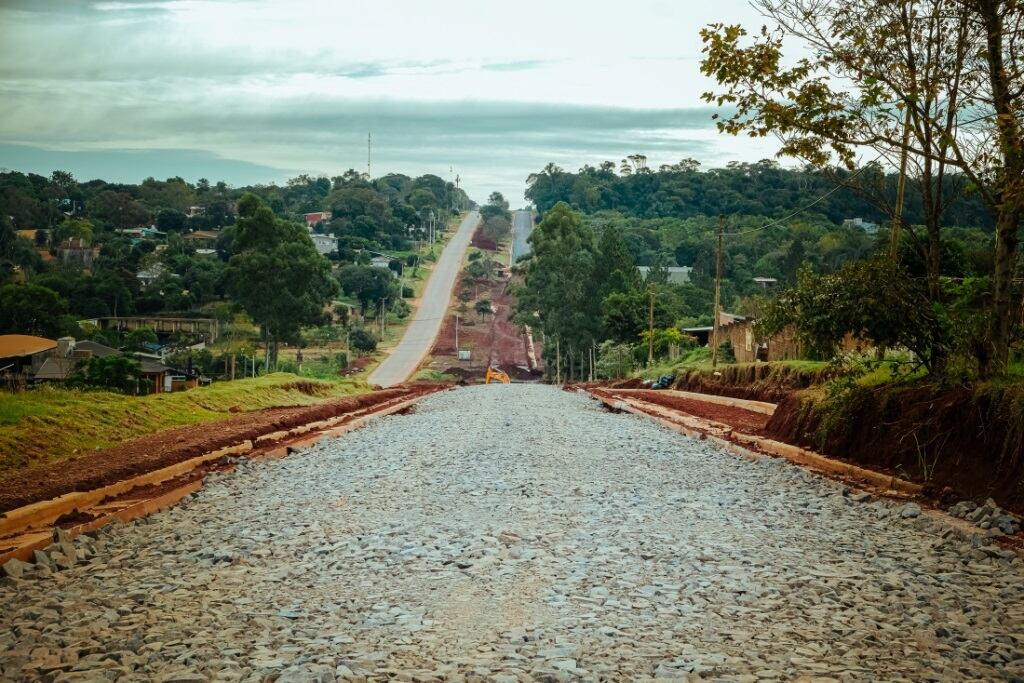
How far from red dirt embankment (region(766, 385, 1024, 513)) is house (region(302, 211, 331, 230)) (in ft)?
439

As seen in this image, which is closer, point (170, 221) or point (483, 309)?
point (170, 221)

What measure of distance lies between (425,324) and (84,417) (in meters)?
85.6

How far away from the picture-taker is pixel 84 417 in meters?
16.7

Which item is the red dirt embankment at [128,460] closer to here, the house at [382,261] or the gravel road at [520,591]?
the gravel road at [520,591]

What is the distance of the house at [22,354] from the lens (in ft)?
102

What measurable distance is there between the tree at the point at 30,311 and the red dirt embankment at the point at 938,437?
105ft

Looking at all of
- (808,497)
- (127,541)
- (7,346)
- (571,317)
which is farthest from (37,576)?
(571,317)

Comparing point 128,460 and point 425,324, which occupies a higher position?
point 128,460

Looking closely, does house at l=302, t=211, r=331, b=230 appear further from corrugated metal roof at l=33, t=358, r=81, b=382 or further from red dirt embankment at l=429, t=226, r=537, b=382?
corrugated metal roof at l=33, t=358, r=81, b=382

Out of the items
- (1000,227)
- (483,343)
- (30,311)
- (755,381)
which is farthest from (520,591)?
(483,343)

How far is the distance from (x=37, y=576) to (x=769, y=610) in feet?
16.7

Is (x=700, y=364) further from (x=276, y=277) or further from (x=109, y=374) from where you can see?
(x=276, y=277)

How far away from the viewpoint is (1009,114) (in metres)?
10.4

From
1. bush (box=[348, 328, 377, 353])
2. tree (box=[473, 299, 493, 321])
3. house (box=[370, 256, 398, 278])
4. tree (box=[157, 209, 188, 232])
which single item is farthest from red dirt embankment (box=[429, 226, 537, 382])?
tree (box=[157, 209, 188, 232])
